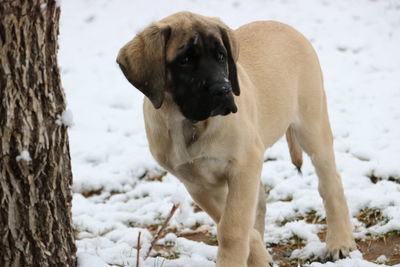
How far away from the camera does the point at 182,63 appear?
3588 mm

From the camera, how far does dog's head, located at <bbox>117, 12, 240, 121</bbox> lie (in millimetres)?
3492

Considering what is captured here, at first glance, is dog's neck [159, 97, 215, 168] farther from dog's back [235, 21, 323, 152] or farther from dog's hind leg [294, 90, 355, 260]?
dog's hind leg [294, 90, 355, 260]

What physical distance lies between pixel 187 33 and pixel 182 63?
7.2 inches

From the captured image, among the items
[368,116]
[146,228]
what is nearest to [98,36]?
[368,116]

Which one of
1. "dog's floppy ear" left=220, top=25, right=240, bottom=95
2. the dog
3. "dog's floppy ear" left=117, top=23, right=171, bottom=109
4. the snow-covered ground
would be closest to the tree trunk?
the snow-covered ground

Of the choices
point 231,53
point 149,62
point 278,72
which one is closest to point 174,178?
point 278,72

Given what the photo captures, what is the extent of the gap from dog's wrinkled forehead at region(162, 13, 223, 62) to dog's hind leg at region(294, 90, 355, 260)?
1.52m

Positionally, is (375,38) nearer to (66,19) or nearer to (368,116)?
(368,116)

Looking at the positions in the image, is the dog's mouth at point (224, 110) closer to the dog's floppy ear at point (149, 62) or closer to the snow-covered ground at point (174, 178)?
the dog's floppy ear at point (149, 62)

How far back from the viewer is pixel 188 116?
3.61 meters

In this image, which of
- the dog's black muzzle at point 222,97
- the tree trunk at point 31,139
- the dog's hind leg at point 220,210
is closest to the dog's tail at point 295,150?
the dog's hind leg at point 220,210

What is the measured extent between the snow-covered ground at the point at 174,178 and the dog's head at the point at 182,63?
0.56 m

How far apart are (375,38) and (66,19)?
5.69m

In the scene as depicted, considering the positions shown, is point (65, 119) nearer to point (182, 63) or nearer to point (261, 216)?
point (182, 63)
